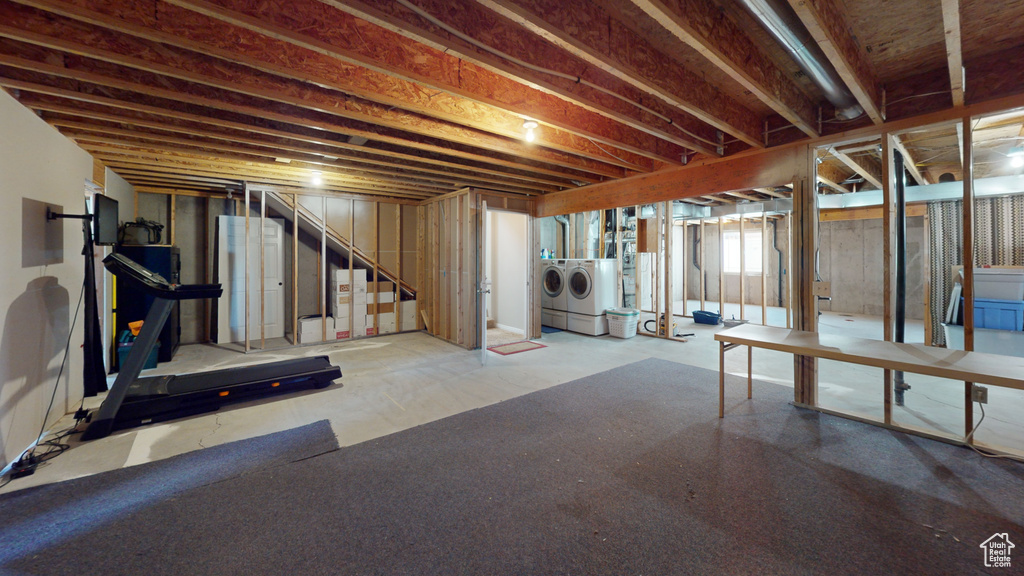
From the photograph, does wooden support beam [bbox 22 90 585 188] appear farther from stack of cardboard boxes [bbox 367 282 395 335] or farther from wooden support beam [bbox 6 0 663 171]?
stack of cardboard boxes [bbox 367 282 395 335]

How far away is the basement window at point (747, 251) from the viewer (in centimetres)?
974

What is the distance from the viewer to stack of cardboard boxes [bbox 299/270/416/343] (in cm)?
591

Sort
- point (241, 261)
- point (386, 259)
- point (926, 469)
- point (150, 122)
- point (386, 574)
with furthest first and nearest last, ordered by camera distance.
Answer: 1. point (386, 259)
2. point (241, 261)
3. point (150, 122)
4. point (926, 469)
5. point (386, 574)

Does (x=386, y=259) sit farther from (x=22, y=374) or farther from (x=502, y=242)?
(x=22, y=374)

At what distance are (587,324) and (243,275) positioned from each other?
558 cm

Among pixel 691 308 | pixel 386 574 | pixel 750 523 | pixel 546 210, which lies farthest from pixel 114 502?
pixel 691 308

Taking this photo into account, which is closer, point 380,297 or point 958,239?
point 958,239

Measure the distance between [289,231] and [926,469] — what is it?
25.4 feet

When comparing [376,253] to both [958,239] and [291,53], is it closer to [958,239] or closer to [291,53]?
[291,53]

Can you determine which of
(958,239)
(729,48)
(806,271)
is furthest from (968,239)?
(958,239)

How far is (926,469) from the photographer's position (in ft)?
7.50

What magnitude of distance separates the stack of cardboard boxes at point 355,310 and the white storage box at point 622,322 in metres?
3.79

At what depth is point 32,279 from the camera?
8.27ft

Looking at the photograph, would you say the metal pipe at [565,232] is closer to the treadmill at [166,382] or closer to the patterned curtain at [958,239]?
the treadmill at [166,382]
